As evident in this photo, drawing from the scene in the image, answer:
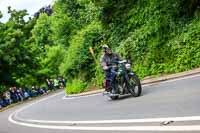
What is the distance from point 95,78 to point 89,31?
10.0ft

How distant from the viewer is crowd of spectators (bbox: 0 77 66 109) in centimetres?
3594

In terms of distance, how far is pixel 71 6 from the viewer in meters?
33.3

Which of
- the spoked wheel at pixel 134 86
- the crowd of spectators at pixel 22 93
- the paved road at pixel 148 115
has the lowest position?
the crowd of spectators at pixel 22 93

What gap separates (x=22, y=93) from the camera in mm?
38469

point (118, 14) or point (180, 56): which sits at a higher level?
point (118, 14)

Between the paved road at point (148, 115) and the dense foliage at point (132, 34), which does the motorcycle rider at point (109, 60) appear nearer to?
the paved road at point (148, 115)

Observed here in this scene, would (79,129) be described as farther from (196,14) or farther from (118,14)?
(118,14)

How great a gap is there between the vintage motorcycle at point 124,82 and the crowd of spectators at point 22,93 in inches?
A: 834

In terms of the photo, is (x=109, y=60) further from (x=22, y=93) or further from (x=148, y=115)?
(x=22, y=93)

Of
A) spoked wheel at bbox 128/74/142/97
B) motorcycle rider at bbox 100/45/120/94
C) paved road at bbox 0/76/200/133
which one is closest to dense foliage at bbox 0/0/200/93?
motorcycle rider at bbox 100/45/120/94

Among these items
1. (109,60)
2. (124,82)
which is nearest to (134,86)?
(124,82)

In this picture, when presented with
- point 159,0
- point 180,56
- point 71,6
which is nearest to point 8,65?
point 71,6

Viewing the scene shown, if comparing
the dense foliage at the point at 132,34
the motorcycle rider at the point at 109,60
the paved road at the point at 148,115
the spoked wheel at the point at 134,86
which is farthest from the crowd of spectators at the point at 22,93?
the spoked wheel at the point at 134,86

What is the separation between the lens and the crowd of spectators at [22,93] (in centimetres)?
3594
